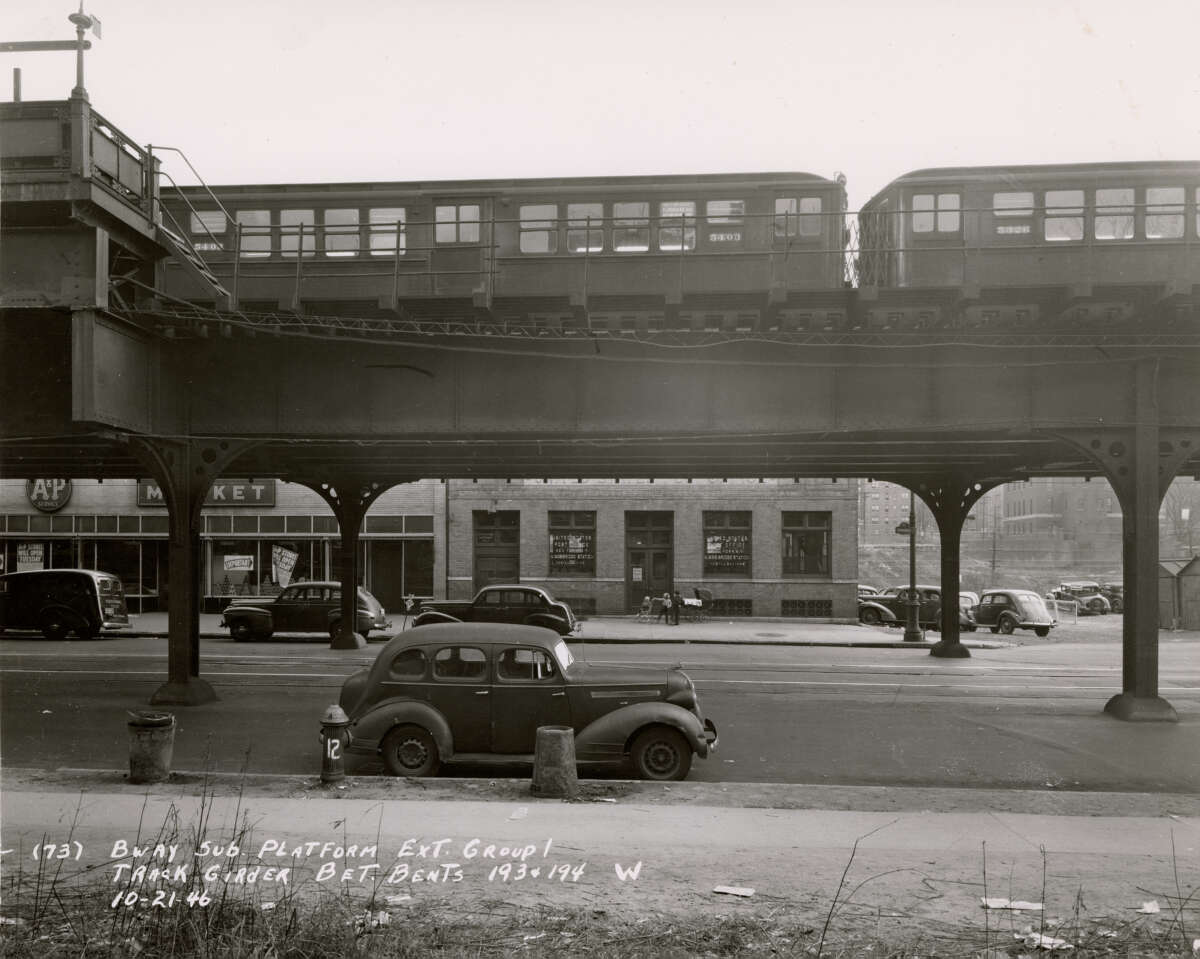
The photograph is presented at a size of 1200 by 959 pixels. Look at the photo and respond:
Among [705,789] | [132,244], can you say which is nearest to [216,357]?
[132,244]

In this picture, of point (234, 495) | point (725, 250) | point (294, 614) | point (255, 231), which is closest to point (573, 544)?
point (294, 614)

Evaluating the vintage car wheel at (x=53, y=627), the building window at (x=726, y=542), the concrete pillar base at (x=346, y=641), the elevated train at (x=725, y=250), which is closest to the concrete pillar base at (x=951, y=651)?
the elevated train at (x=725, y=250)

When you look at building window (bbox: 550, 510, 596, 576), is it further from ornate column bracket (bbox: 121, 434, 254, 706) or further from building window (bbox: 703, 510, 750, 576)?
ornate column bracket (bbox: 121, 434, 254, 706)

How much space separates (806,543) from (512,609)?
Result: 16777 mm

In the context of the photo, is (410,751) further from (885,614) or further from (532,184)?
(885,614)

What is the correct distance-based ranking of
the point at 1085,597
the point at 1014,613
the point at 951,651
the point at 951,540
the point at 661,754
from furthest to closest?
the point at 1085,597 → the point at 1014,613 → the point at 951,540 → the point at 951,651 → the point at 661,754

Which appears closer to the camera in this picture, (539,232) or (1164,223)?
(1164,223)

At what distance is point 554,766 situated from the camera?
863 centimetres

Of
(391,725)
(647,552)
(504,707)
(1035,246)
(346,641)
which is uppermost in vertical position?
(1035,246)

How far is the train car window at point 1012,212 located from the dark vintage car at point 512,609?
558 inches

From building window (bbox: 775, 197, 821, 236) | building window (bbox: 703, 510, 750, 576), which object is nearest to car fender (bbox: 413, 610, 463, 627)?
building window (bbox: 775, 197, 821, 236)

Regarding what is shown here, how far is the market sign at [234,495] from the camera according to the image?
36438mm

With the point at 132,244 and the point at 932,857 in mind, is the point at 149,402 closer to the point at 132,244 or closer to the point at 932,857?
the point at 132,244

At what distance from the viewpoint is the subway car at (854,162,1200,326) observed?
47.3 feet
